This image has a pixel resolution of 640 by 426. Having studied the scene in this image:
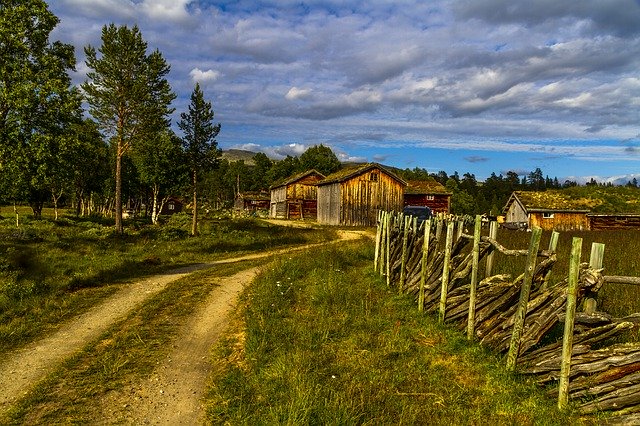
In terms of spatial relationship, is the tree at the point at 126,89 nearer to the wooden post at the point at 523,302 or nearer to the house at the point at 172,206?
the wooden post at the point at 523,302

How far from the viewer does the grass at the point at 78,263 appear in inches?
391

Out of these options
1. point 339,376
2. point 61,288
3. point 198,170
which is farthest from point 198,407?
point 198,170

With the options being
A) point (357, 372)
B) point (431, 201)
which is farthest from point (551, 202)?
point (357, 372)

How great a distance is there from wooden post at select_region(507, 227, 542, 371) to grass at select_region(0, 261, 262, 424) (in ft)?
19.1

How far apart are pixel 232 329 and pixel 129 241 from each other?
653 inches

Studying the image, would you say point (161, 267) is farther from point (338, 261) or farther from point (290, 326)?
point (290, 326)

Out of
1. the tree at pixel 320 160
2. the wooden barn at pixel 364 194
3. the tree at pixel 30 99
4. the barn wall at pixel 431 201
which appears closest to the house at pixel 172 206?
the tree at pixel 320 160

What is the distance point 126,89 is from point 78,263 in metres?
17.2

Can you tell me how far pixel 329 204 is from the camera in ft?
140

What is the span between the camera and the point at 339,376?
6539 millimetres

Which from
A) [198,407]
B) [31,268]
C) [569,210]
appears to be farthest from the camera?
[569,210]

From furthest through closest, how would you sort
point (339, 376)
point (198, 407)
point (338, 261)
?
point (338, 261) → point (339, 376) → point (198, 407)

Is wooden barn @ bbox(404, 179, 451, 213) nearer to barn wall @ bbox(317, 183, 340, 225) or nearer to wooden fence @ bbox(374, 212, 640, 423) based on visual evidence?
barn wall @ bbox(317, 183, 340, 225)

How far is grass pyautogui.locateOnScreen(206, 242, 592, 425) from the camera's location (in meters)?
5.41
